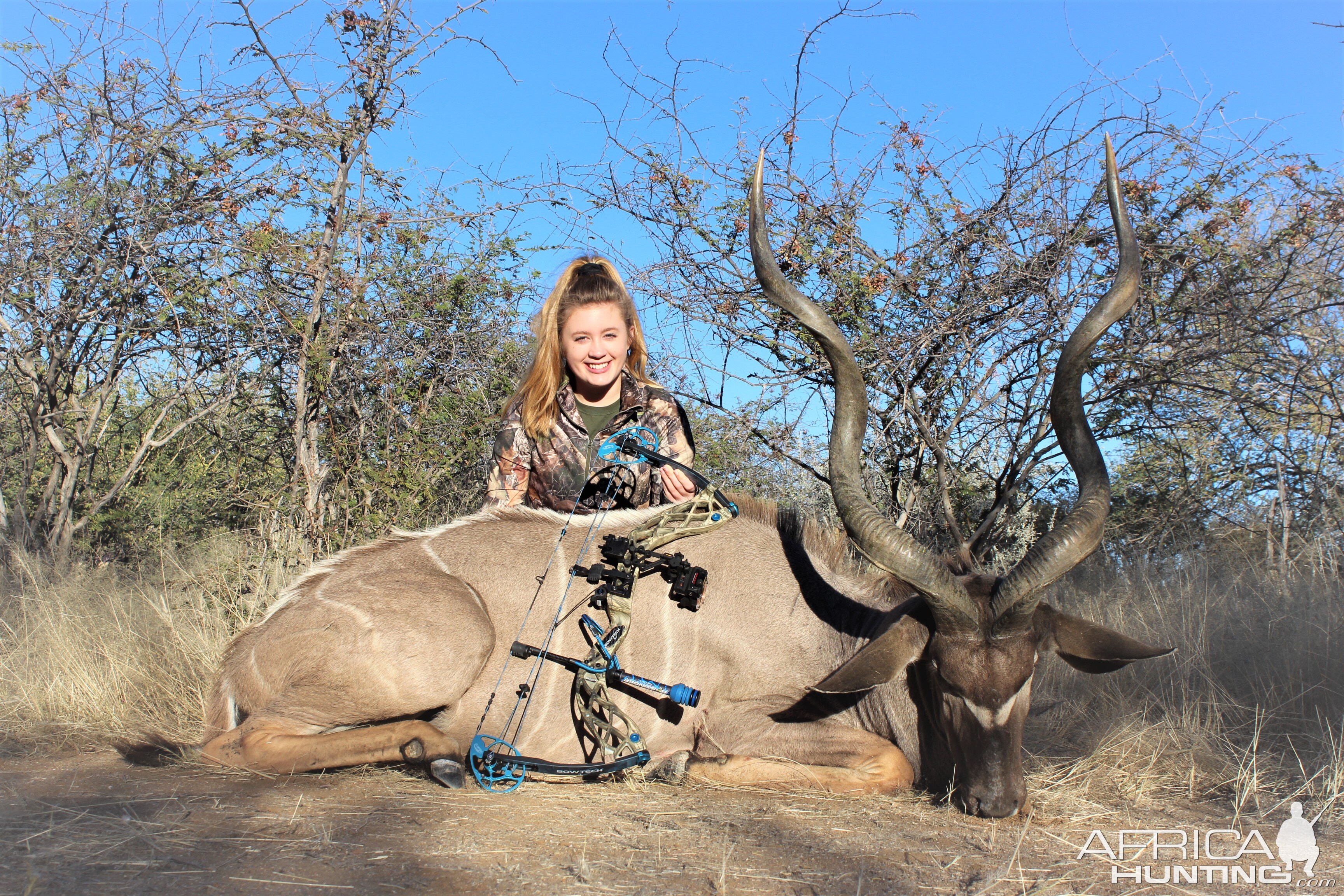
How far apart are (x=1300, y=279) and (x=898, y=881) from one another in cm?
465

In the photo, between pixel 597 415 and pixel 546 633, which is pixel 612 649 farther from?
pixel 597 415

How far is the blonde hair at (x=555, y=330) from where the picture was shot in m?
4.41

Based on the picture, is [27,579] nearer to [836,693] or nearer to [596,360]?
[596,360]

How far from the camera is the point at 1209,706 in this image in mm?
3928

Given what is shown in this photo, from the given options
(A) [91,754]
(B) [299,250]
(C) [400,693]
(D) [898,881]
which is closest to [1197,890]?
(D) [898,881]

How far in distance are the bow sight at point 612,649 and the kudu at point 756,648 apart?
0.08 meters

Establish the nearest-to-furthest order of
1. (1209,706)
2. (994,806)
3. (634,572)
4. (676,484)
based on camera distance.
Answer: (994,806), (634,572), (1209,706), (676,484)

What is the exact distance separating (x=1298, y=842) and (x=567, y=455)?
10.1 feet

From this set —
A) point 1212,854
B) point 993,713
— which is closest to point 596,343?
point 993,713

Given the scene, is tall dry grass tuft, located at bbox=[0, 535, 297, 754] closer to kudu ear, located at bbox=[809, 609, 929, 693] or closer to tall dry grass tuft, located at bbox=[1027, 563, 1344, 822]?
kudu ear, located at bbox=[809, 609, 929, 693]

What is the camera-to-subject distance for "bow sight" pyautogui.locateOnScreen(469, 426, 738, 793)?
10.8ft

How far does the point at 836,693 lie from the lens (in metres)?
3.59

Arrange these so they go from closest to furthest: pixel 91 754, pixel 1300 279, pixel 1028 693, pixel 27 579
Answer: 1. pixel 1028 693
2. pixel 91 754
3. pixel 1300 279
4. pixel 27 579

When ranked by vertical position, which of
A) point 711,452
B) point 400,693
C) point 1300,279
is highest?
point 1300,279
